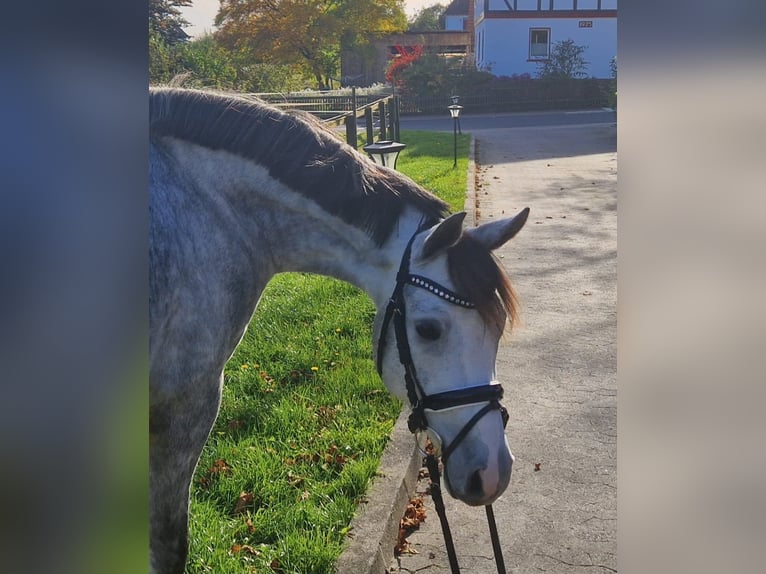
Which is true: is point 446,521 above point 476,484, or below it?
below

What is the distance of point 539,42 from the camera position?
6.10ft

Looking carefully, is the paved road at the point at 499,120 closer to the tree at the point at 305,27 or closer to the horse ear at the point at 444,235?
the tree at the point at 305,27

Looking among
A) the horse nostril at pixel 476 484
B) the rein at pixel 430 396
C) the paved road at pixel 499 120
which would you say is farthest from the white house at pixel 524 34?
the horse nostril at pixel 476 484

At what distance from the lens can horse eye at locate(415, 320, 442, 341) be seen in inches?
59.1

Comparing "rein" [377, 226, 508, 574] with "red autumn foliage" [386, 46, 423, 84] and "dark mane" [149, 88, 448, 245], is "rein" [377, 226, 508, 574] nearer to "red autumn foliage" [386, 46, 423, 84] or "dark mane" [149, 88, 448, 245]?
"dark mane" [149, 88, 448, 245]

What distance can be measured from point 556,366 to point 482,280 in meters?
1.10

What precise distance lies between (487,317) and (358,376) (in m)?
1.22

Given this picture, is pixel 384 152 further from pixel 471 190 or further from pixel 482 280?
pixel 471 190

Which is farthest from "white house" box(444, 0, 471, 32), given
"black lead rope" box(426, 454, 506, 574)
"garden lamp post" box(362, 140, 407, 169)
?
"black lead rope" box(426, 454, 506, 574)

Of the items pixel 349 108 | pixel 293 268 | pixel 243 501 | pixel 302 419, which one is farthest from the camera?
pixel 302 419

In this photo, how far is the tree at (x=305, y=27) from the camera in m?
1.76

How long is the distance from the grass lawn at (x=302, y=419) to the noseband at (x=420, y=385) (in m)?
0.90

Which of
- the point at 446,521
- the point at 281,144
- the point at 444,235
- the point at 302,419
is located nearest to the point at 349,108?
the point at 281,144

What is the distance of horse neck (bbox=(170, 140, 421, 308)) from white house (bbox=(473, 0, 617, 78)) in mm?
606
